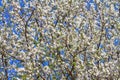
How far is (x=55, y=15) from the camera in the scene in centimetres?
1562

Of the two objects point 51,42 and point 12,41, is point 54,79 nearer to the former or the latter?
point 51,42

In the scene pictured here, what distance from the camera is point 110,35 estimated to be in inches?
614

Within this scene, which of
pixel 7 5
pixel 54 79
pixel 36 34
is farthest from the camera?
pixel 7 5

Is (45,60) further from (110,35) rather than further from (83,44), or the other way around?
(110,35)

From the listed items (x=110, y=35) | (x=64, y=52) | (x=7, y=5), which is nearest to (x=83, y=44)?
(x=64, y=52)

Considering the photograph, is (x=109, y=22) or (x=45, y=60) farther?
(x=109, y=22)

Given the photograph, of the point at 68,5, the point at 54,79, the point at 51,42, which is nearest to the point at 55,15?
the point at 68,5

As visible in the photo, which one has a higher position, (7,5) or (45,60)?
(7,5)

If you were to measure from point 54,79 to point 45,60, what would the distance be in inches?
23.5

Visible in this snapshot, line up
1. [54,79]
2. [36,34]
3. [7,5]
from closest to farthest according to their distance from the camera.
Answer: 1. [54,79]
2. [36,34]
3. [7,5]

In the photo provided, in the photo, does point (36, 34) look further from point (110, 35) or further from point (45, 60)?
point (110, 35)

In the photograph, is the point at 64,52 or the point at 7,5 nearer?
the point at 64,52

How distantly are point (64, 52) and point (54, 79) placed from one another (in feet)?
2.90

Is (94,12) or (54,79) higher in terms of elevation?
(94,12)
